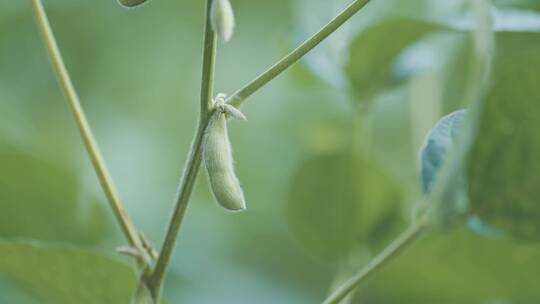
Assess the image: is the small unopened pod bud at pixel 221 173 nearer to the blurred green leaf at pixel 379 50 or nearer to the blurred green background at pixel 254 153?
the blurred green background at pixel 254 153

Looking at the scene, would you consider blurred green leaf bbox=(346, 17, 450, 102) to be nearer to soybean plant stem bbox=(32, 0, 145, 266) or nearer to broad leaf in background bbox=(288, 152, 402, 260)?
broad leaf in background bbox=(288, 152, 402, 260)

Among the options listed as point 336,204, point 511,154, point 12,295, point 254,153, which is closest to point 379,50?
point 336,204

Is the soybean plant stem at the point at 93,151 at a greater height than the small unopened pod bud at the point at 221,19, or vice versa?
the small unopened pod bud at the point at 221,19

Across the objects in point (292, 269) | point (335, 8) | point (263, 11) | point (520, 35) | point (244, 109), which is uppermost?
point (335, 8)

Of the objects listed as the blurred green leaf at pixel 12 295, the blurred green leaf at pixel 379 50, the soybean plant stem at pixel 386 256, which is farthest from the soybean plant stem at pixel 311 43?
the blurred green leaf at pixel 12 295

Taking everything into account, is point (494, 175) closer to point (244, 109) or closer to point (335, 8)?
point (335, 8)

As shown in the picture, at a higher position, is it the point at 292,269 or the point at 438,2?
the point at 438,2

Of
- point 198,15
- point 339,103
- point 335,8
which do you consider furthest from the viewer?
point 198,15

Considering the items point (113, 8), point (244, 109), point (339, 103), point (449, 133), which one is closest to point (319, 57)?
point (449, 133)
